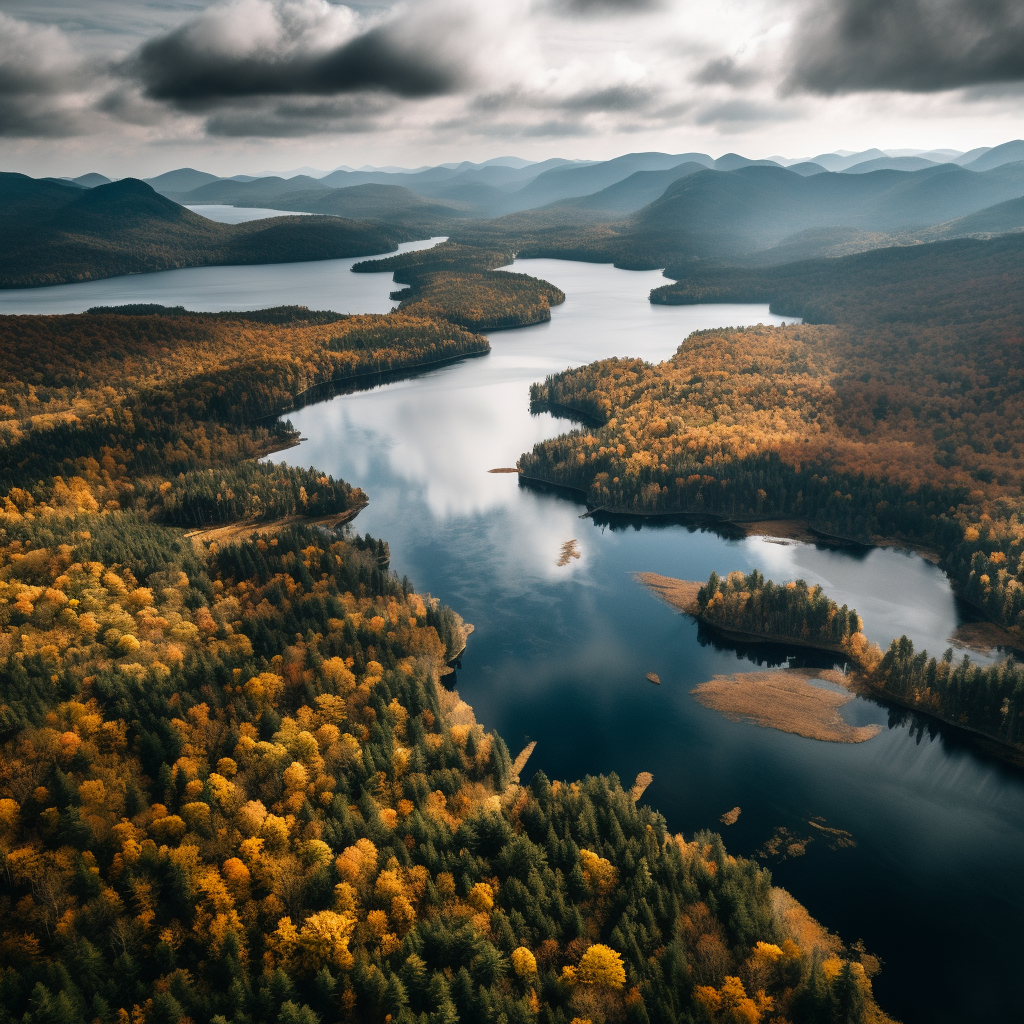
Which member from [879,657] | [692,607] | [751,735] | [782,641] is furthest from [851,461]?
[751,735]

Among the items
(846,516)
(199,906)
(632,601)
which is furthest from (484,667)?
(846,516)

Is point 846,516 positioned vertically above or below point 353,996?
above

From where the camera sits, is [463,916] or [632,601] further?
[632,601]

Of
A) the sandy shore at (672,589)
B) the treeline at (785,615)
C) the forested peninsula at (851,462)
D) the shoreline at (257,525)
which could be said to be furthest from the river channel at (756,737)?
the forested peninsula at (851,462)

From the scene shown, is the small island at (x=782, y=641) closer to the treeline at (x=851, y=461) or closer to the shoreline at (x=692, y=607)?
the shoreline at (x=692, y=607)

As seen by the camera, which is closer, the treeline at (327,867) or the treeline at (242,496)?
the treeline at (327,867)

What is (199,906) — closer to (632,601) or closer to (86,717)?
(86,717)

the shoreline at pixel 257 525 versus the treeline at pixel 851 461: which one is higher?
the treeline at pixel 851 461
